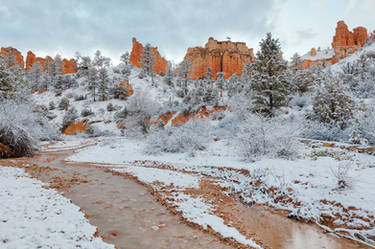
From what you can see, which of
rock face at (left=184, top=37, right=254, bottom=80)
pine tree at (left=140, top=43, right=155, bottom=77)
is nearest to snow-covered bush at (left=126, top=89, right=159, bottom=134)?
pine tree at (left=140, top=43, right=155, bottom=77)

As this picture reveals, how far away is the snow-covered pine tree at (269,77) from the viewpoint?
17156 millimetres

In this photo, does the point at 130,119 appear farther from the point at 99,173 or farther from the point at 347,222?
the point at 347,222

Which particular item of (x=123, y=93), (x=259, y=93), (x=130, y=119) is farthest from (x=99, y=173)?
(x=123, y=93)

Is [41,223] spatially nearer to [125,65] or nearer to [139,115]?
[139,115]

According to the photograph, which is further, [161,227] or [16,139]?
[16,139]

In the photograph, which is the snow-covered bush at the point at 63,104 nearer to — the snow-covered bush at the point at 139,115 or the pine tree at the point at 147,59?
the snow-covered bush at the point at 139,115

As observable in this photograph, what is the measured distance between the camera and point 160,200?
6410 mm

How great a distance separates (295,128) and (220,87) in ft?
145

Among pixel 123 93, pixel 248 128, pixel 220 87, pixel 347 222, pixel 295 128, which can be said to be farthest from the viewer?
pixel 220 87

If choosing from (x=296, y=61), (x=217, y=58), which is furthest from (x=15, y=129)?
(x=217, y=58)

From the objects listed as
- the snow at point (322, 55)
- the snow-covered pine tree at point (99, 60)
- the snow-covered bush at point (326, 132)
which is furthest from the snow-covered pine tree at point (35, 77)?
the snow at point (322, 55)

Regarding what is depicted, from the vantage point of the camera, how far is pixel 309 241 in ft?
14.5

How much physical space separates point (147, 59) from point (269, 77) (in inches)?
1815

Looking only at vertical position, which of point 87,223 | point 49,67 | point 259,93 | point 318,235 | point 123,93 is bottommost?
point 318,235
